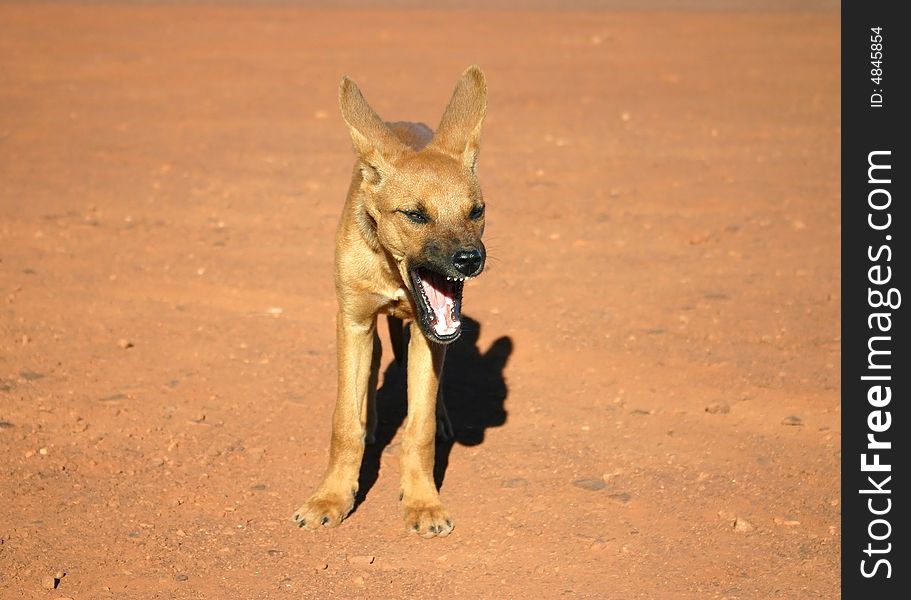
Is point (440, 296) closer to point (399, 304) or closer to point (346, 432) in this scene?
point (399, 304)

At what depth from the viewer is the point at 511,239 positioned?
34.0 ft

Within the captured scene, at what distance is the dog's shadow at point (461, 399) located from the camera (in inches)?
266

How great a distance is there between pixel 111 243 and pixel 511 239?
10.6ft

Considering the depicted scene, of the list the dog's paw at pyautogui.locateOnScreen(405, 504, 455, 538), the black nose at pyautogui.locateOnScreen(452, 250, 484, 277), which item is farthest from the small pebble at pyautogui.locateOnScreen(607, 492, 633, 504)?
the black nose at pyautogui.locateOnScreen(452, 250, 484, 277)

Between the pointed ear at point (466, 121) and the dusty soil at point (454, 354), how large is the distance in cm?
172

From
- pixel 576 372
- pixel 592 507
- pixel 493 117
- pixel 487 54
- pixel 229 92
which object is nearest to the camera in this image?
pixel 592 507

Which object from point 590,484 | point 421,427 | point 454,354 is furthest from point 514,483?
point 454,354

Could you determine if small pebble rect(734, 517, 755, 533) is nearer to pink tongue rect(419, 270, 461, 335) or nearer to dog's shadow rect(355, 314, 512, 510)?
dog's shadow rect(355, 314, 512, 510)

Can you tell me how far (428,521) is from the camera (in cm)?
576

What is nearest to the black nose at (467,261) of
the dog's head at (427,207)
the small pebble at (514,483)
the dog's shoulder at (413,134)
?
the dog's head at (427,207)

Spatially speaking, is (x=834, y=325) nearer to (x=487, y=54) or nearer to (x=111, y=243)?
(x=111, y=243)

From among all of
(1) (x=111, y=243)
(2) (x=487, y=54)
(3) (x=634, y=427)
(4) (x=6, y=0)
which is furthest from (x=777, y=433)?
(4) (x=6, y=0)

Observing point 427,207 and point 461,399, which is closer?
point 427,207

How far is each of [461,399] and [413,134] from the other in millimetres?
1802
